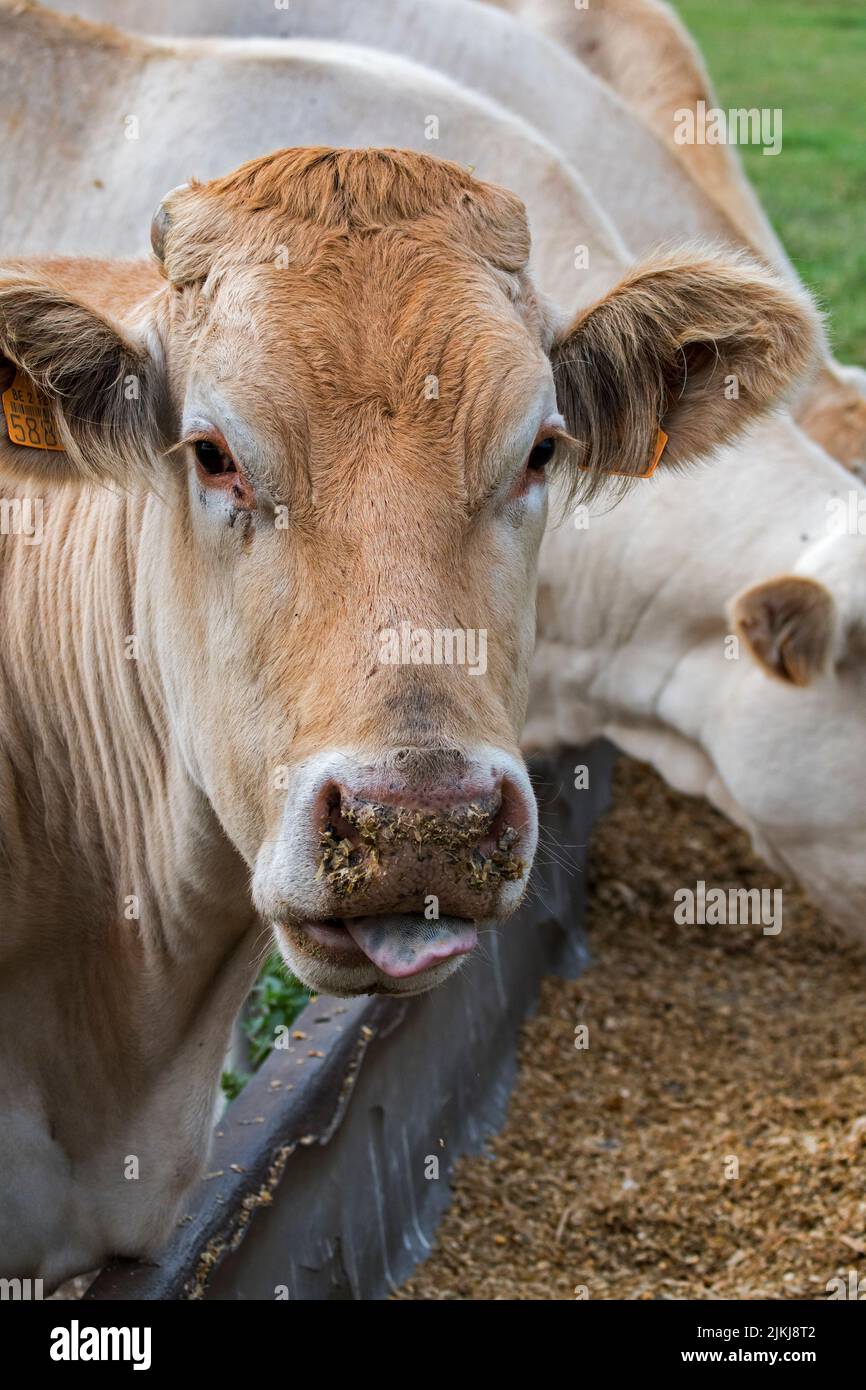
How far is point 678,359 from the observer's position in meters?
3.07

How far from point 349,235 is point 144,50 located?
3.26m

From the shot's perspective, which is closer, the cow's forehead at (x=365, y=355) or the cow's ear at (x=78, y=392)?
the cow's forehead at (x=365, y=355)

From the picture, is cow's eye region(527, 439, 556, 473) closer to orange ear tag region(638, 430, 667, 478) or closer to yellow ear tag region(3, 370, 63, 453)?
orange ear tag region(638, 430, 667, 478)

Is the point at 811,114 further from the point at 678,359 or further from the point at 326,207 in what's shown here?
the point at 326,207

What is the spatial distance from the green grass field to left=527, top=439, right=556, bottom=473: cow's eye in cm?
97

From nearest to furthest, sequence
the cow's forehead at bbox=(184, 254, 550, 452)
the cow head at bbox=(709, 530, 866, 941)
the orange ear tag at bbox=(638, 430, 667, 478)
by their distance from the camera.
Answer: the cow's forehead at bbox=(184, 254, 550, 452), the orange ear tag at bbox=(638, 430, 667, 478), the cow head at bbox=(709, 530, 866, 941)

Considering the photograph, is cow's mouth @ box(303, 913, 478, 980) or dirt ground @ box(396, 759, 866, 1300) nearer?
cow's mouth @ box(303, 913, 478, 980)

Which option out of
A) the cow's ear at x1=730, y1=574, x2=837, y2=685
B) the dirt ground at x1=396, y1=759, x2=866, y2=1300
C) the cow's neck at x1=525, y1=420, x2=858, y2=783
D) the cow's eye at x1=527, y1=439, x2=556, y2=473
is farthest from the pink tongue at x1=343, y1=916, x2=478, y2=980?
the cow's neck at x1=525, y1=420, x2=858, y2=783

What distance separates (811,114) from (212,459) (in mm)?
17241

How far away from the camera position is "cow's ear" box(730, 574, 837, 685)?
435cm

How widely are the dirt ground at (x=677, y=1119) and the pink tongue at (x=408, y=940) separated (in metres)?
1.89

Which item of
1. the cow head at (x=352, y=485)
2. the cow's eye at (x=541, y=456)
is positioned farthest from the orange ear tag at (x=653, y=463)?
the cow's eye at (x=541, y=456)

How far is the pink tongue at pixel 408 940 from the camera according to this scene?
2.29 meters

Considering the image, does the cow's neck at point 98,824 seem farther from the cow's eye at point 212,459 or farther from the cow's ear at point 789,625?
the cow's ear at point 789,625
